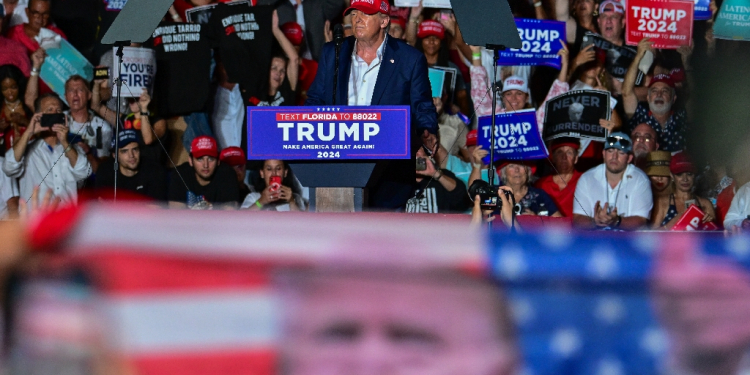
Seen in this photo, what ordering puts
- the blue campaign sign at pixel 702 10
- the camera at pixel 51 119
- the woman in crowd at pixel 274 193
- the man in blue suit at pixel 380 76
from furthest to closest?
the blue campaign sign at pixel 702 10, the camera at pixel 51 119, the woman in crowd at pixel 274 193, the man in blue suit at pixel 380 76

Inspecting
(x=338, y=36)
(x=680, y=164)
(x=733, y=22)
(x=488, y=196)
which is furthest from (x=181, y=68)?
(x=733, y=22)

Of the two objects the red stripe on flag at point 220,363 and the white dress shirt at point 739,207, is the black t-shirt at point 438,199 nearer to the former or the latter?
the white dress shirt at point 739,207

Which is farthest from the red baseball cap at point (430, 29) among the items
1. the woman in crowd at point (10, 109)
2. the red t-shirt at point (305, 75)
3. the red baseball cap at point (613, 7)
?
the woman in crowd at point (10, 109)

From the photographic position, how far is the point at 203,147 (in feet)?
23.7

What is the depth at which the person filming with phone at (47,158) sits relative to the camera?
731cm

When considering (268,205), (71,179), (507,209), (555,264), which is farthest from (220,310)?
(71,179)

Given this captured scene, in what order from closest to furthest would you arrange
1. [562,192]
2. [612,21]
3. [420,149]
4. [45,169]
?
1. [562,192]
2. [420,149]
3. [45,169]
4. [612,21]

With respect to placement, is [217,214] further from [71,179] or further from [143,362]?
[71,179]

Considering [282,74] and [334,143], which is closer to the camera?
[334,143]

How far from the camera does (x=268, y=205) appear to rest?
22.5ft

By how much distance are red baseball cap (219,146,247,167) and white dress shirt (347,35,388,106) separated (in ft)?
8.18

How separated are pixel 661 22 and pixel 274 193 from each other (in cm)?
373

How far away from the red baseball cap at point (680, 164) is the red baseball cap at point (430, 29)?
217 cm

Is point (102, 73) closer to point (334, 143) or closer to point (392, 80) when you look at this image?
point (392, 80)
